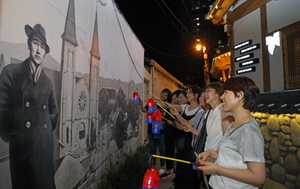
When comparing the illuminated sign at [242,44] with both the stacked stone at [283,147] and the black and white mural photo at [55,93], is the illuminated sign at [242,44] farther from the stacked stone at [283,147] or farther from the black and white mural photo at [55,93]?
the black and white mural photo at [55,93]

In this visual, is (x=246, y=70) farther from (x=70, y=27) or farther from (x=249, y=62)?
(x=70, y=27)

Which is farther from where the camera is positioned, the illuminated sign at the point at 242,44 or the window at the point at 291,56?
the illuminated sign at the point at 242,44

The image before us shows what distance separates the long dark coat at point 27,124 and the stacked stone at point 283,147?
12.6ft

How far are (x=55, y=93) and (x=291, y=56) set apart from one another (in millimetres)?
5434

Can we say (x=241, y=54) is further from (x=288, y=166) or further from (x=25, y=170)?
(x=25, y=170)

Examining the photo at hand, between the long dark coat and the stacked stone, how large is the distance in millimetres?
3849

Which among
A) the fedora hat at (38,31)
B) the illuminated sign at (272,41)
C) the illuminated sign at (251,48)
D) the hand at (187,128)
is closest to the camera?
the fedora hat at (38,31)

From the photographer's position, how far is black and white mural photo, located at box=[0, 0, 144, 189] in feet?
4.50

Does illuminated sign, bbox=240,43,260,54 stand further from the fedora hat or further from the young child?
the fedora hat

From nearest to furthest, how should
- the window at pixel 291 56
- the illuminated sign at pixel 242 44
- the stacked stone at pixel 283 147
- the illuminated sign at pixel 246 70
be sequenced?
the stacked stone at pixel 283 147
the window at pixel 291 56
the illuminated sign at pixel 246 70
the illuminated sign at pixel 242 44

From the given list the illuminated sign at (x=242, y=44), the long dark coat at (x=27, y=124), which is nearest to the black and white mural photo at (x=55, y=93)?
the long dark coat at (x=27, y=124)

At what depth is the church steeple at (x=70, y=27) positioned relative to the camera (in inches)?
83.0

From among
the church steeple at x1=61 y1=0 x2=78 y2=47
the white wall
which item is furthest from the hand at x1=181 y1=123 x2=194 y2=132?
the white wall

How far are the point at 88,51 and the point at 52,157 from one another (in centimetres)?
145
